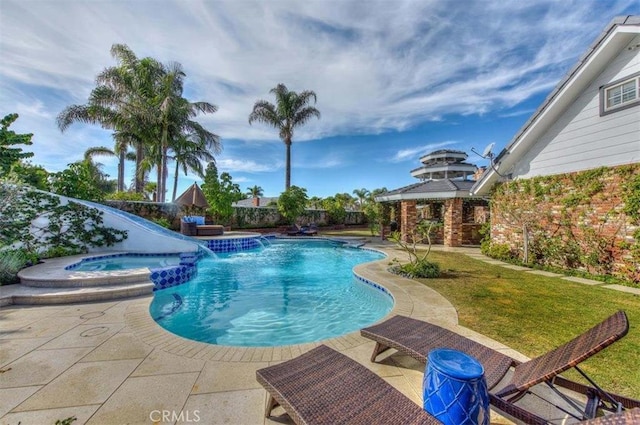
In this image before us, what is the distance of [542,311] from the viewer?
5230mm

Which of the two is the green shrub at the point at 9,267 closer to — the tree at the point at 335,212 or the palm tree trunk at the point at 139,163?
the palm tree trunk at the point at 139,163

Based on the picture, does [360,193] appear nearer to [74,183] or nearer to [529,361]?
[74,183]

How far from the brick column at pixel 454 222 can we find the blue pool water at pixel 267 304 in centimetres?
738

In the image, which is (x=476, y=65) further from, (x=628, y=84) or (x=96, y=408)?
(x=96, y=408)

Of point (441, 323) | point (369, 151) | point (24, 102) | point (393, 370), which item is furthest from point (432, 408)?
point (369, 151)

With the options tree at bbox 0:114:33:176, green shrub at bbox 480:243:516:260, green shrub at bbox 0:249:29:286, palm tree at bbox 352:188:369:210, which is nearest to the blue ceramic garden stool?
green shrub at bbox 0:249:29:286

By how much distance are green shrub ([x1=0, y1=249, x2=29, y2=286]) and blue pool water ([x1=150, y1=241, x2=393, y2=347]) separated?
3.17 m

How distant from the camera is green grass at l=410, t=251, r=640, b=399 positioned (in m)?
3.31

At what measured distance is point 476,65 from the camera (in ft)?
39.1

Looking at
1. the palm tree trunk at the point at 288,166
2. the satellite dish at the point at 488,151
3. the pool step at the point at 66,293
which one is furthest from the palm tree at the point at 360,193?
the pool step at the point at 66,293

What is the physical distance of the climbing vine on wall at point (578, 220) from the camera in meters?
7.59

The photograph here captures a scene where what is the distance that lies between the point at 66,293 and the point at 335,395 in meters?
6.43

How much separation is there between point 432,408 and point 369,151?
2979cm

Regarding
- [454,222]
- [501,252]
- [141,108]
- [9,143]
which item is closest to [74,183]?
[9,143]
